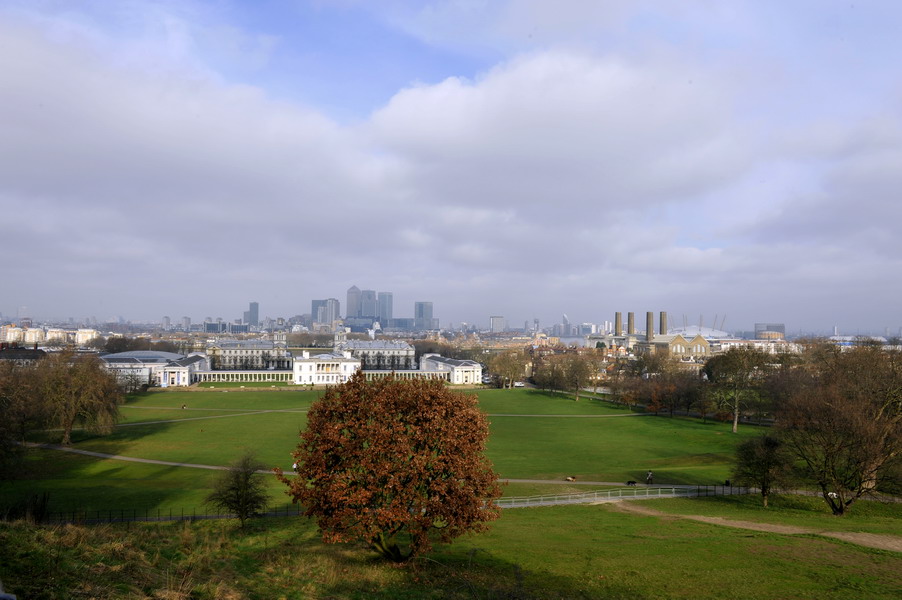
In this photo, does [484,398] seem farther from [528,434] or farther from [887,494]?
[887,494]

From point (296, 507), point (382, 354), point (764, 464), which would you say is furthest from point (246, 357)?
point (764, 464)

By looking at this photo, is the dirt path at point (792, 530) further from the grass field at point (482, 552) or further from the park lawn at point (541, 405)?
the park lawn at point (541, 405)

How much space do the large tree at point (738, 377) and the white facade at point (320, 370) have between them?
69.8 meters

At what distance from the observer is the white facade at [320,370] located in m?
118

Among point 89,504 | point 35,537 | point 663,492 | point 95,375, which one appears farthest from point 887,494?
point 95,375

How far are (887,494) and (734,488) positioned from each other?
780 cm

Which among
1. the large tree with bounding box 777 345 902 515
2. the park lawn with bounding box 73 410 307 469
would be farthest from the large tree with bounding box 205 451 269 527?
the large tree with bounding box 777 345 902 515

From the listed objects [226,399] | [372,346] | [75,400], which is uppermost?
[372,346]

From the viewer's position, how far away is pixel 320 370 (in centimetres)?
11938

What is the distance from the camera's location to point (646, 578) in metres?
17.3

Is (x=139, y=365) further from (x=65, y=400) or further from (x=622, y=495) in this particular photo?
(x=622, y=495)

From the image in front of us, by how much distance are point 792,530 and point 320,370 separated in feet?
341

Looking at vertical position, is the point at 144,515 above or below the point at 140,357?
below

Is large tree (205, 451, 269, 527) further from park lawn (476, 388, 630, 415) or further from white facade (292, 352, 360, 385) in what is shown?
white facade (292, 352, 360, 385)
